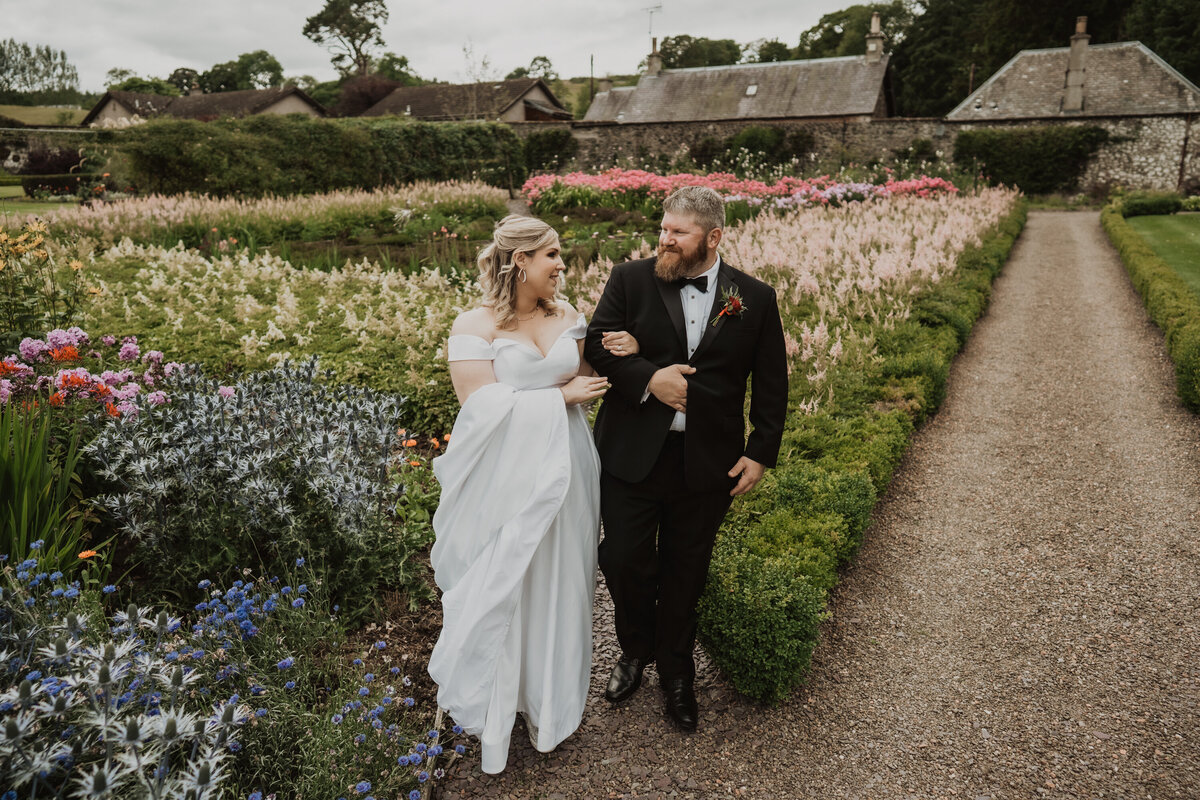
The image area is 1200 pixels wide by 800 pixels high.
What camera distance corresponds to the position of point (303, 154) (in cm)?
2005

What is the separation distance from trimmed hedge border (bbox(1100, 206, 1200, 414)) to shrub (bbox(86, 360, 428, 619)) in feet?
22.9

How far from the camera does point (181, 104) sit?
4856 cm

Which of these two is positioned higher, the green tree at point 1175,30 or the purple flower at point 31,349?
the green tree at point 1175,30

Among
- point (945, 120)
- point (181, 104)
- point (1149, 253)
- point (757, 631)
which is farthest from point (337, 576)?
point (181, 104)

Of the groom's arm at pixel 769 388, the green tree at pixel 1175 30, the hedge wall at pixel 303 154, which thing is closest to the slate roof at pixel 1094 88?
the green tree at pixel 1175 30

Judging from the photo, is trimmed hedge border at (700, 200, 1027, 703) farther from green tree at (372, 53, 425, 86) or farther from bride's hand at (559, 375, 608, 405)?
green tree at (372, 53, 425, 86)

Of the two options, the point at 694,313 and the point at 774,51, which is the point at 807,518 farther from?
the point at 774,51

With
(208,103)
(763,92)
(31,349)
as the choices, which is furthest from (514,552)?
(208,103)

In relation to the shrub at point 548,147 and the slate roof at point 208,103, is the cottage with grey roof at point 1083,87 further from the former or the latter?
the slate roof at point 208,103

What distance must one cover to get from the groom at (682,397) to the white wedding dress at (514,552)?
166 millimetres

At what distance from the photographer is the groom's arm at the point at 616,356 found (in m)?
2.80

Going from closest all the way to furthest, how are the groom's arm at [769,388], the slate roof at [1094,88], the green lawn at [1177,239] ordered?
the groom's arm at [769,388] → the green lawn at [1177,239] → the slate roof at [1094,88]

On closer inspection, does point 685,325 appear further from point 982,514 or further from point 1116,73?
point 1116,73

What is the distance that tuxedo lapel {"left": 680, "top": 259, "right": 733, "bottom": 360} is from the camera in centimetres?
283
